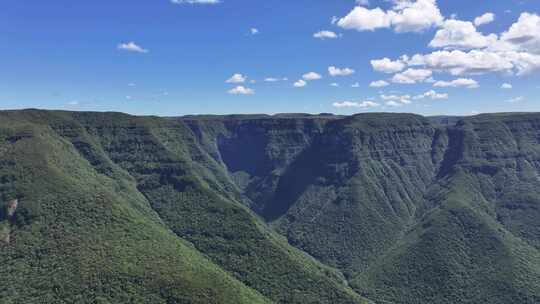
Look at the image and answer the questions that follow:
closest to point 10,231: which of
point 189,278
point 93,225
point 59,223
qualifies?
point 59,223

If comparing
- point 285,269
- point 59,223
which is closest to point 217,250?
point 285,269

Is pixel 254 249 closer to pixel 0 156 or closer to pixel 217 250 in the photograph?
pixel 217 250

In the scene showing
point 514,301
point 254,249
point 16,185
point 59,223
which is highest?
point 16,185

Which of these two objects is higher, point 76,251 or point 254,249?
point 76,251

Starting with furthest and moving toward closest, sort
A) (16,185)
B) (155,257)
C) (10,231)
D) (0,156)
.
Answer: (0,156), (16,185), (10,231), (155,257)

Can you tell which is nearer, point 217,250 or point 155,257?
point 155,257

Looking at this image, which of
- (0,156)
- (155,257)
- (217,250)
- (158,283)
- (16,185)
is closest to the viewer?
(158,283)
